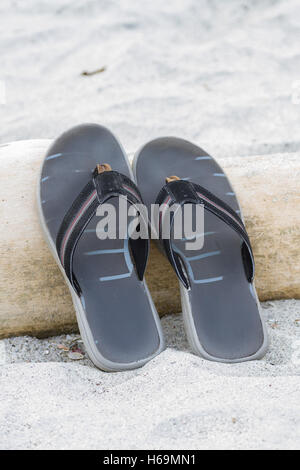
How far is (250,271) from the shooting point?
4.11 feet

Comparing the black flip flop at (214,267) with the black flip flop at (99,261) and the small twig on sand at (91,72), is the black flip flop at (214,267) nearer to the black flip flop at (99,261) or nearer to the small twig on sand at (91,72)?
the black flip flop at (99,261)

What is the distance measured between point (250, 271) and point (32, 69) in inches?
73.4

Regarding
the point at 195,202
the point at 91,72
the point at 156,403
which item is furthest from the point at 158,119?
the point at 156,403

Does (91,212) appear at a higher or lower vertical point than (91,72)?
higher

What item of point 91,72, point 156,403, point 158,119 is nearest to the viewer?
point 156,403

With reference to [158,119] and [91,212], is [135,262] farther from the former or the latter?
[158,119]

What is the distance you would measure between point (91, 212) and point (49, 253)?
15 cm

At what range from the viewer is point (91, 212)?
119 centimetres

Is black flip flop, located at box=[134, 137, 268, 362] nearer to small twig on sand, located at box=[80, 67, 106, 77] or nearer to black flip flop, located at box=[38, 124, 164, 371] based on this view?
black flip flop, located at box=[38, 124, 164, 371]

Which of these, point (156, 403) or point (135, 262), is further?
point (135, 262)

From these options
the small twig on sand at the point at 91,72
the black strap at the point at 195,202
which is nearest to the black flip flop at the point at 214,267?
the black strap at the point at 195,202

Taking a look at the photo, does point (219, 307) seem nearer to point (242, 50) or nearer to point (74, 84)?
point (74, 84)

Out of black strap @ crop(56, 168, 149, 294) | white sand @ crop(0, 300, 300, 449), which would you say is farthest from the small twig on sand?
white sand @ crop(0, 300, 300, 449)

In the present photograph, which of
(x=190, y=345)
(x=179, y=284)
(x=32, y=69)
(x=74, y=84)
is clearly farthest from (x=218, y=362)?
(x=32, y=69)
